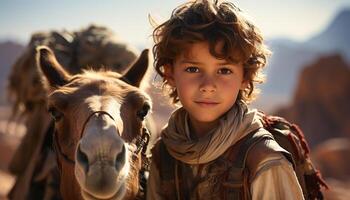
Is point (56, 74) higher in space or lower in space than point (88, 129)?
higher

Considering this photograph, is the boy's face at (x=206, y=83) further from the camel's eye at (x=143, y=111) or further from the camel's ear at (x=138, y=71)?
the camel's ear at (x=138, y=71)

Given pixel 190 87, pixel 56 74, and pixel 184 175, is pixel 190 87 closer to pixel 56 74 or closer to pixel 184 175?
pixel 184 175

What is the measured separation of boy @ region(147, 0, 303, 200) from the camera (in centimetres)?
303

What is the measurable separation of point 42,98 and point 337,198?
11079 mm

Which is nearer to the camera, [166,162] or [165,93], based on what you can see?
[166,162]

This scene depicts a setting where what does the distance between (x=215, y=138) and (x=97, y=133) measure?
2.89ft

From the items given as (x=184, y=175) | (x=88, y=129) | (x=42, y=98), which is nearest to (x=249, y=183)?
(x=184, y=175)

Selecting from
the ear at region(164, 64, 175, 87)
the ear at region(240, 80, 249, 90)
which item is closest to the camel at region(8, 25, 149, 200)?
the ear at region(164, 64, 175, 87)

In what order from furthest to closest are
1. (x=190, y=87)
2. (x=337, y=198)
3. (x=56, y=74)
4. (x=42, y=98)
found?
(x=337, y=198), (x=42, y=98), (x=56, y=74), (x=190, y=87)

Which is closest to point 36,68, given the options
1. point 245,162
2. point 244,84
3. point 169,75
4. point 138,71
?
point 138,71

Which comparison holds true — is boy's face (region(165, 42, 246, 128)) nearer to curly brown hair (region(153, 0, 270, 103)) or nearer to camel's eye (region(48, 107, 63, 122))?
curly brown hair (region(153, 0, 270, 103))

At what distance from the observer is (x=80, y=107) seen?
2.94 meters

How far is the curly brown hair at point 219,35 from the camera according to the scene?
10.6 feet

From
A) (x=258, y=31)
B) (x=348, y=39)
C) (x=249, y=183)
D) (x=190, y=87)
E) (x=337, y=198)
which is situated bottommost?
(x=337, y=198)
